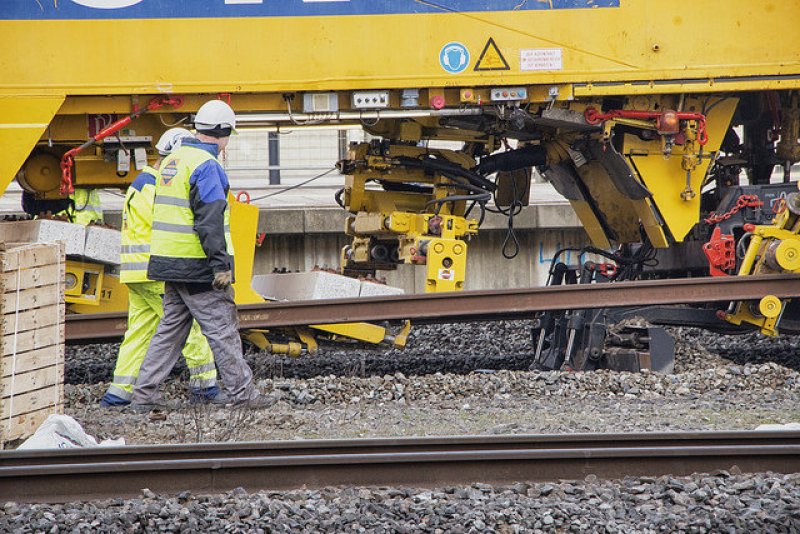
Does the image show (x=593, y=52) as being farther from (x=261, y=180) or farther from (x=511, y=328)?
(x=261, y=180)

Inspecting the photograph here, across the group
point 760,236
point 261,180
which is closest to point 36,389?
point 760,236

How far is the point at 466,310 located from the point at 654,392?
1595 mm

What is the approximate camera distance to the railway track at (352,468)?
4809mm

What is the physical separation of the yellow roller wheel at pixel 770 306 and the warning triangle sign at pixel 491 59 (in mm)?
2625

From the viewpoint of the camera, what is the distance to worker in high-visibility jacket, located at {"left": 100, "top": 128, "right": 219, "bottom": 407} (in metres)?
7.34

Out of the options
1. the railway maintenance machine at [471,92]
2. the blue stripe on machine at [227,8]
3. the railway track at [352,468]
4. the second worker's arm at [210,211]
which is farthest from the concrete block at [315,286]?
the railway track at [352,468]

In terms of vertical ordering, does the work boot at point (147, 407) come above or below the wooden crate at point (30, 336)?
below

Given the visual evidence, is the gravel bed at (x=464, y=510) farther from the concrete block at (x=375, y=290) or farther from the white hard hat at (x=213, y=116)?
the concrete block at (x=375, y=290)

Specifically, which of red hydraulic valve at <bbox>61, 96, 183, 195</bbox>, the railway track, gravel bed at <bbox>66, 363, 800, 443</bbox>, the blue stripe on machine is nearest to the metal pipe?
red hydraulic valve at <bbox>61, 96, 183, 195</bbox>

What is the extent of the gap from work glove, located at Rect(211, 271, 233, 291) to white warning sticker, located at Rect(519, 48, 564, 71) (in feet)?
10.4

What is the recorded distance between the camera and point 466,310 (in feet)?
27.5

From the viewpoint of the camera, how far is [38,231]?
28.2 ft

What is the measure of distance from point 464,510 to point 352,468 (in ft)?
2.25

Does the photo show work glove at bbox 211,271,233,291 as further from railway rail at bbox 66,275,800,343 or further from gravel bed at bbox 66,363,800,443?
railway rail at bbox 66,275,800,343
